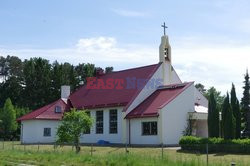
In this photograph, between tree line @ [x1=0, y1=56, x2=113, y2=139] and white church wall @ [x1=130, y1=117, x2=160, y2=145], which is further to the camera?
tree line @ [x1=0, y1=56, x2=113, y2=139]

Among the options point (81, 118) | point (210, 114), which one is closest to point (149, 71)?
point (210, 114)

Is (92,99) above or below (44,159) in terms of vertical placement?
above

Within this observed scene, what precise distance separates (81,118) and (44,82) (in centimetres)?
5049

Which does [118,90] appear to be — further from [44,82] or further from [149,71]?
[44,82]

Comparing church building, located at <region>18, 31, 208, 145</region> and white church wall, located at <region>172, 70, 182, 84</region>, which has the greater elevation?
white church wall, located at <region>172, 70, 182, 84</region>

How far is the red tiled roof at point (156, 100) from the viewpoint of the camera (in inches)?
1489

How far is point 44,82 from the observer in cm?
7881

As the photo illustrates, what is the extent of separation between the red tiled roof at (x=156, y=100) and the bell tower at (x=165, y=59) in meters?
1.81

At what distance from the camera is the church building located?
1494 inches

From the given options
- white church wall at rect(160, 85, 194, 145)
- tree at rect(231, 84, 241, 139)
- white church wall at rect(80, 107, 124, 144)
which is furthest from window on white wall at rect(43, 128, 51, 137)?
tree at rect(231, 84, 241, 139)

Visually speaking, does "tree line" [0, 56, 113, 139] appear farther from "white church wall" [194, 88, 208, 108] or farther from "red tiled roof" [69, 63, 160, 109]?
"white church wall" [194, 88, 208, 108]

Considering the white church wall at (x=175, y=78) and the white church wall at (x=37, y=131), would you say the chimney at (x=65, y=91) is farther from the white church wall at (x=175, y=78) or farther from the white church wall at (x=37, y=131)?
the white church wall at (x=175, y=78)

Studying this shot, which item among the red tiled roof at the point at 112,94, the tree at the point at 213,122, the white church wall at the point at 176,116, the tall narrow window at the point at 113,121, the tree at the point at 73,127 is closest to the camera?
the tree at the point at 73,127

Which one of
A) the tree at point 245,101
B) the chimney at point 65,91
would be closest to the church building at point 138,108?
the tree at point 245,101
